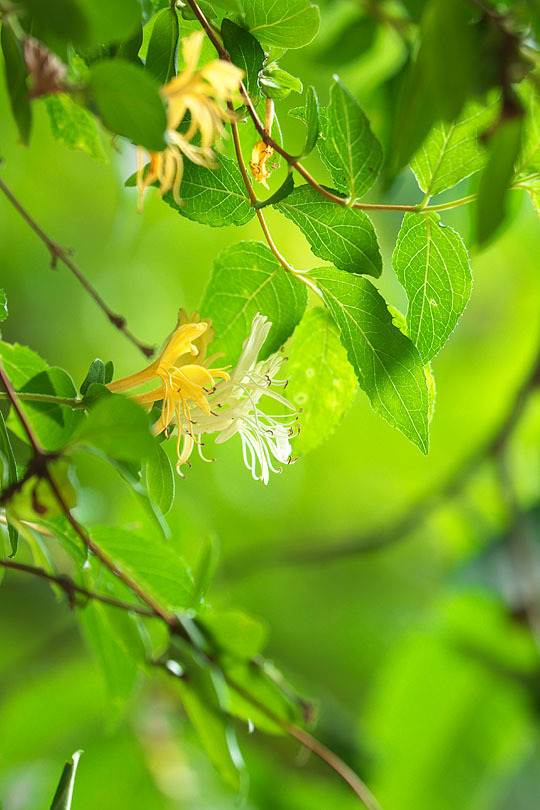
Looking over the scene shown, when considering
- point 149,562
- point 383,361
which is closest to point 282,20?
point 383,361

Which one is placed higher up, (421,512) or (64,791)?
(64,791)

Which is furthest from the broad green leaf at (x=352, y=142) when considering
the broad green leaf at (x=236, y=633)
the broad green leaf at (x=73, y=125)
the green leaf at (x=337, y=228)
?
the broad green leaf at (x=236, y=633)

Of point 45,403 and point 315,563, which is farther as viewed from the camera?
point 315,563

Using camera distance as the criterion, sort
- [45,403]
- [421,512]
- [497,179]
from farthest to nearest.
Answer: [421,512] → [45,403] → [497,179]

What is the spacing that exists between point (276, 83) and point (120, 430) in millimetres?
137

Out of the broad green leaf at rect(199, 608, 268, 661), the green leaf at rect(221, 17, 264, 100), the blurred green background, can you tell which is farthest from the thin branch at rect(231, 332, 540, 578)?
the green leaf at rect(221, 17, 264, 100)

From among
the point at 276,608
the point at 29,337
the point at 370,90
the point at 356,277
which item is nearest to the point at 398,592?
the point at 276,608

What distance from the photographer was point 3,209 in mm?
1228

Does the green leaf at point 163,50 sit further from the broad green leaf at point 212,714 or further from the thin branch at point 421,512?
the thin branch at point 421,512

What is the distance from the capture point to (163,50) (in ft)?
Result: 0.83

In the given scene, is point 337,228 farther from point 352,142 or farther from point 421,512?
point 421,512

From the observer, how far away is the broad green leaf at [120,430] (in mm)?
219

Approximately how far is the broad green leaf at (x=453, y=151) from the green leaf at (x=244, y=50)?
6 cm

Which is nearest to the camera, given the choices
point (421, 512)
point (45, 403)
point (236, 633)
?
point (45, 403)
